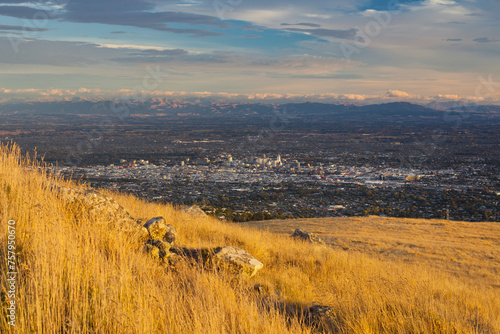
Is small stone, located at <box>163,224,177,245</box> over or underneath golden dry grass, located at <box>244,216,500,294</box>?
over

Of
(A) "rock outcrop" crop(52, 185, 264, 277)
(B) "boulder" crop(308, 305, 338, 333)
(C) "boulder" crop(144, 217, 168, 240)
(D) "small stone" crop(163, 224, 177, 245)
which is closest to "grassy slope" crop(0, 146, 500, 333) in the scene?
(B) "boulder" crop(308, 305, 338, 333)

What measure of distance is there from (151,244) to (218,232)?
3822mm

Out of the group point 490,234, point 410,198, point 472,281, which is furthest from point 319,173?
point 472,281

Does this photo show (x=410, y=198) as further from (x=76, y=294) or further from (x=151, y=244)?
(x=76, y=294)

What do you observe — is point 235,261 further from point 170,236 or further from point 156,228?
point 156,228

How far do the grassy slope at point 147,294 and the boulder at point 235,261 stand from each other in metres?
0.24

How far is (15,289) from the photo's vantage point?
3551 millimetres

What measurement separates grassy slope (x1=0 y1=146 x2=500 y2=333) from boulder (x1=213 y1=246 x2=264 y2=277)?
0.78 feet

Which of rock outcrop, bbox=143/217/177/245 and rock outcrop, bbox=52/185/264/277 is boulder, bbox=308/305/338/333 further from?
rock outcrop, bbox=143/217/177/245

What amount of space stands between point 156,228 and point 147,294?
3.78 metres

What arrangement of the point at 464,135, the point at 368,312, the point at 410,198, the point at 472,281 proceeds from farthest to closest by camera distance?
the point at 464,135 → the point at 410,198 → the point at 472,281 → the point at 368,312

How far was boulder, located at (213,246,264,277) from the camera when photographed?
6340 mm

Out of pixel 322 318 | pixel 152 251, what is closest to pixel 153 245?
pixel 152 251

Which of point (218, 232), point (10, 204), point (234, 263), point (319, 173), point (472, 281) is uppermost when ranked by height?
point (10, 204)
